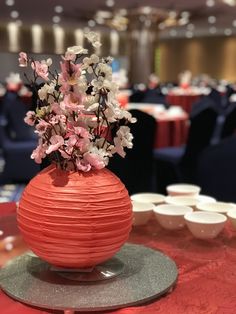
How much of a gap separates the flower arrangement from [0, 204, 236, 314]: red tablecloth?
27 centimetres

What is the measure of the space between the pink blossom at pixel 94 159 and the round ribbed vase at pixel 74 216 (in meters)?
0.02

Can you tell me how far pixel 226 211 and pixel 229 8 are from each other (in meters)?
13.9

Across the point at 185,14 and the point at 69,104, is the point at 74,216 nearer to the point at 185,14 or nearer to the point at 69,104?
the point at 69,104

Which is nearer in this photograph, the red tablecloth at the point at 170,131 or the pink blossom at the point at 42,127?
the pink blossom at the point at 42,127

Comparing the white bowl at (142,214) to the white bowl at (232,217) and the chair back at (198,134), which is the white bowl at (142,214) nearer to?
the white bowl at (232,217)

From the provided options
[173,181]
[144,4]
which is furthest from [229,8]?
[173,181]

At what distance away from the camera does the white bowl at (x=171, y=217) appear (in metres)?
1.38

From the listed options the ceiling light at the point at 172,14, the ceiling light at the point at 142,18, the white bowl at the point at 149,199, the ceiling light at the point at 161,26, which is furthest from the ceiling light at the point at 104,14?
the white bowl at the point at 149,199

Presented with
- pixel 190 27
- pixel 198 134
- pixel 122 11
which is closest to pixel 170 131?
pixel 198 134

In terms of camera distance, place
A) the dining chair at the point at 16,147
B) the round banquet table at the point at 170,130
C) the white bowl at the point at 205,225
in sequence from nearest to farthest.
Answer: the white bowl at the point at 205,225 < the dining chair at the point at 16,147 < the round banquet table at the point at 170,130

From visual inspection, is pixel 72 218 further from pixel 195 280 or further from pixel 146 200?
pixel 146 200

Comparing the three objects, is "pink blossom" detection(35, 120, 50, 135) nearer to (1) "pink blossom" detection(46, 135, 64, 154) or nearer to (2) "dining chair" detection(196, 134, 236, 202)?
(1) "pink blossom" detection(46, 135, 64, 154)

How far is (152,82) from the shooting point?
48.2ft

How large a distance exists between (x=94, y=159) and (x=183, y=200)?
2.08 ft
